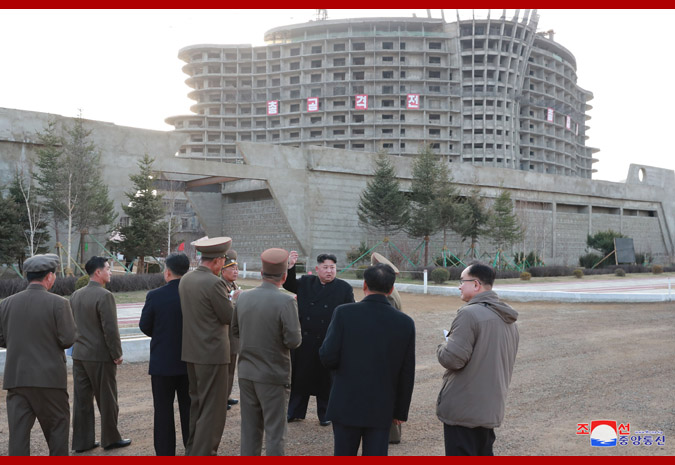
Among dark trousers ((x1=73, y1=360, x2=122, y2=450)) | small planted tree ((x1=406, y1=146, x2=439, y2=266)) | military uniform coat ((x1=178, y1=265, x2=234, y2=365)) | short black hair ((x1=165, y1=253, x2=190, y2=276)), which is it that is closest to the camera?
military uniform coat ((x1=178, y1=265, x2=234, y2=365))

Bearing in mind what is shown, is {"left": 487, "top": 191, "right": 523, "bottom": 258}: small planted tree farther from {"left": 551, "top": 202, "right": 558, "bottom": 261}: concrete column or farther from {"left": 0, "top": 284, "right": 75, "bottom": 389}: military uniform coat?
{"left": 0, "top": 284, "right": 75, "bottom": 389}: military uniform coat

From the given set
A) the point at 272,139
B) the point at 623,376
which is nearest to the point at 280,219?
the point at 623,376

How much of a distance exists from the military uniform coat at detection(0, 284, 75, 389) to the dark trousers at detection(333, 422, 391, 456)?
2239mm

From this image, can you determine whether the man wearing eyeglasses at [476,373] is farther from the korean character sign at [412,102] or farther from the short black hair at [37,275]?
the korean character sign at [412,102]

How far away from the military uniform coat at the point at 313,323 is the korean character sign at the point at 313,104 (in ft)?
215

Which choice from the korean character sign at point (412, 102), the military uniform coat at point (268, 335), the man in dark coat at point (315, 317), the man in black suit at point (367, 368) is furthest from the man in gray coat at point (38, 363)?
the korean character sign at point (412, 102)

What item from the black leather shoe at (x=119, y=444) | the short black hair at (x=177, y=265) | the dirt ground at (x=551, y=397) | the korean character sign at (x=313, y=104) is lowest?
the dirt ground at (x=551, y=397)

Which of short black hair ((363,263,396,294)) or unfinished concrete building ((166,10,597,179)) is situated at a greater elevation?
unfinished concrete building ((166,10,597,179))

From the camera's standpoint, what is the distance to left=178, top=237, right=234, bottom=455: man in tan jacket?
15.0 feet

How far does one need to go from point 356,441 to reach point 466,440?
2.17 ft

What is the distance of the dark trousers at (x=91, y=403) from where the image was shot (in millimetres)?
5129

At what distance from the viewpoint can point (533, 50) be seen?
7356 cm

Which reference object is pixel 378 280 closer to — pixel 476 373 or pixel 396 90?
pixel 476 373

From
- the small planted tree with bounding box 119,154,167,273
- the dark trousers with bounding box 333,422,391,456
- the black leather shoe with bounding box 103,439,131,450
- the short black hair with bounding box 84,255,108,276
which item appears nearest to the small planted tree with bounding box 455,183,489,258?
the small planted tree with bounding box 119,154,167,273
